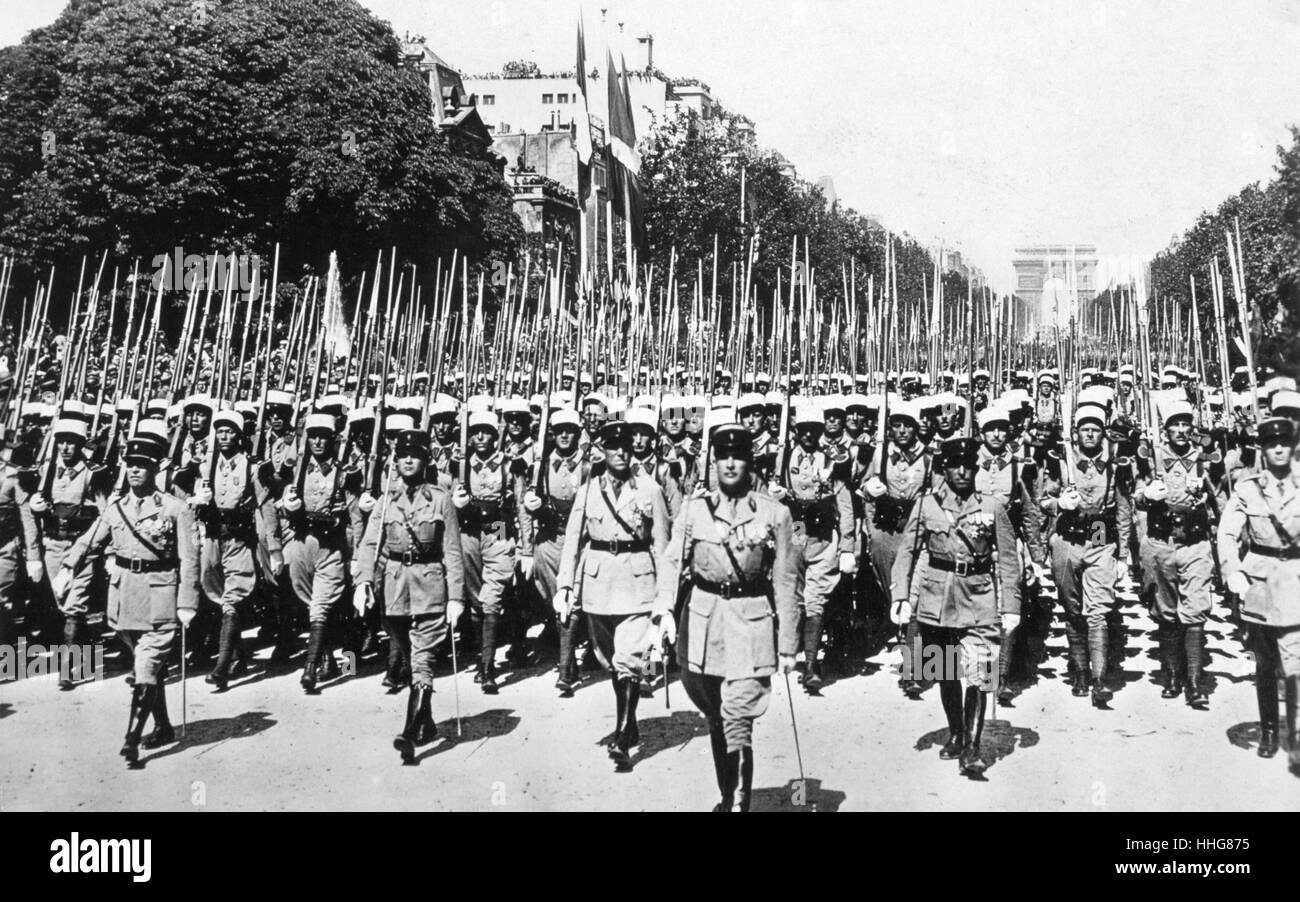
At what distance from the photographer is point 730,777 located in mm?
5855

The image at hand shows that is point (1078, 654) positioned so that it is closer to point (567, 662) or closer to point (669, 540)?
point (669, 540)

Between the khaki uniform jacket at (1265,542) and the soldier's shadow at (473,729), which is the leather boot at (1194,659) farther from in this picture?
the soldier's shadow at (473,729)

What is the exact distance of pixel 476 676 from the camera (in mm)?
9055

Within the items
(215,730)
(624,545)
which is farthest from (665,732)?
(215,730)

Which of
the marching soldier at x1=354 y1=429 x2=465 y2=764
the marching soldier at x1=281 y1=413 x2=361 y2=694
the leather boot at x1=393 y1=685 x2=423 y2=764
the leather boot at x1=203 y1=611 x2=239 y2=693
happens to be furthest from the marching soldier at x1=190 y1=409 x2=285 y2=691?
the leather boot at x1=393 y1=685 x2=423 y2=764

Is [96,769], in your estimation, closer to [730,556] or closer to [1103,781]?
[730,556]

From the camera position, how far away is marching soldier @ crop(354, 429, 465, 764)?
7.30 metres

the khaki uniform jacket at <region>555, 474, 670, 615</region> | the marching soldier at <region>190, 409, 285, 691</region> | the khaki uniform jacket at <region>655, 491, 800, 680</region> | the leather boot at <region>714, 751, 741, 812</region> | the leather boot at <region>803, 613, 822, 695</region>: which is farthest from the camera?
the marching soldier at <region>190, 409, 285, 691</region>

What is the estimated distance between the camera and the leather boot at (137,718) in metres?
6.94

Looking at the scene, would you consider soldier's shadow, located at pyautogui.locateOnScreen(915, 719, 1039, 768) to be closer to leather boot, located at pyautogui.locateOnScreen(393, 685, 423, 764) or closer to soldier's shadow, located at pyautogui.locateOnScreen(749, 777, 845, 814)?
soldier's shadow, located at pyautogui.locateOnScreen(749, 777, 845, 814)

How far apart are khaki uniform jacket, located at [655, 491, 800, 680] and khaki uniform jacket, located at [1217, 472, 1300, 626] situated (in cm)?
286

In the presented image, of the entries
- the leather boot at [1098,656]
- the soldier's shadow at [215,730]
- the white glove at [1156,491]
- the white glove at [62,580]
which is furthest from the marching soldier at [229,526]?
the white glove at [1156,491]

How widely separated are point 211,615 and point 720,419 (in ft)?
15.8
